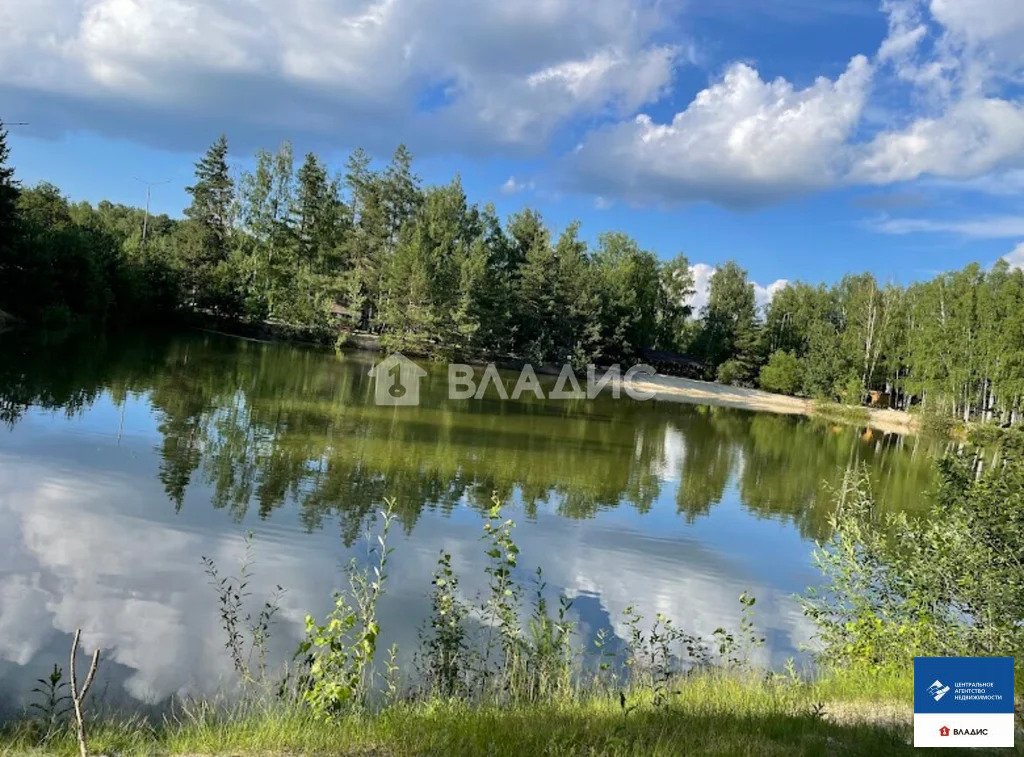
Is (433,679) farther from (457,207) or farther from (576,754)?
(457,207)

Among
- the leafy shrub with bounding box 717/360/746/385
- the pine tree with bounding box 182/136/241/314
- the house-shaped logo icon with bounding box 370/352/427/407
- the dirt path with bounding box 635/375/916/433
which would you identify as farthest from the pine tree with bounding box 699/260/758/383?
the pine tree with bounding box 182/136/241/314

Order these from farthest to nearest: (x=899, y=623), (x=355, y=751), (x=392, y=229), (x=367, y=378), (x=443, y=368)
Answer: (x=392, y=229)
(x=443, y=368)
(x=367, y=378)
(x=899, y=623)
(x=355, y=751)

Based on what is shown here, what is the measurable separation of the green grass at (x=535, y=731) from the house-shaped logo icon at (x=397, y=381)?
Result: 24.6m

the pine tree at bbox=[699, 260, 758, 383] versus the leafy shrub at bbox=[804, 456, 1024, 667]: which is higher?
the pine tree at bbox=[699, 260, 758, 383]

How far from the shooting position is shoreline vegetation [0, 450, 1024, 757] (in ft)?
13.9

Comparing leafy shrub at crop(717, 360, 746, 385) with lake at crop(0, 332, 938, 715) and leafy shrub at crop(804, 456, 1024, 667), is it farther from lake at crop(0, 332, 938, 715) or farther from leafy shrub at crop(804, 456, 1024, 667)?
leafy shrub at crop(804, 456, 1024, 667)

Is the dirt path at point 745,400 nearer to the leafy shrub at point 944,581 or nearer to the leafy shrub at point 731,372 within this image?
the leafy shrub at point 731,372

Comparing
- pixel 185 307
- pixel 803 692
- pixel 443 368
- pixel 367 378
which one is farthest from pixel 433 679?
pixel 185 307

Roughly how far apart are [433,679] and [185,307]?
57265mm

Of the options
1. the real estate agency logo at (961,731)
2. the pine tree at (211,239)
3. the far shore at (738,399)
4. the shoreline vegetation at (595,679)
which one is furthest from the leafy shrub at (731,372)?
the real estate agency logo at (961,731)

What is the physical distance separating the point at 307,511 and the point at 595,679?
281 inches

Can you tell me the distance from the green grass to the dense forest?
41179mm

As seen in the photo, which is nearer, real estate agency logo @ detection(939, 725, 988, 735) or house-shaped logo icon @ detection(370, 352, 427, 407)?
real estate agency logo @ detection(939, 725, 988, 735)

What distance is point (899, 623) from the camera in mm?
7137
